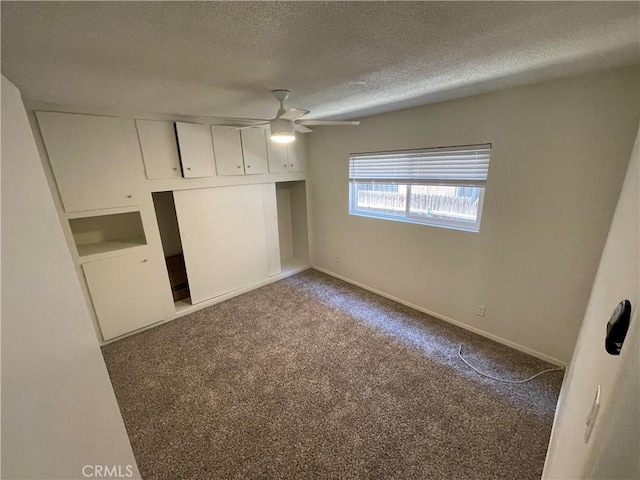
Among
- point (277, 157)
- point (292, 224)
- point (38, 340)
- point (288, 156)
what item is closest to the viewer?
point (38, 340)

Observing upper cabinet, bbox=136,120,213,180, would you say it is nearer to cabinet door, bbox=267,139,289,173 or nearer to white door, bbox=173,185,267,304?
white door, bbox=173,185,267,304

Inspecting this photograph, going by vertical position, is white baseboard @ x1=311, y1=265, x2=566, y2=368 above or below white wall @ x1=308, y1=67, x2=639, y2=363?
below

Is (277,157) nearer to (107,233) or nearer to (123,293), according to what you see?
(107,233)

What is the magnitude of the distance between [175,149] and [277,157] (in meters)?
1.31

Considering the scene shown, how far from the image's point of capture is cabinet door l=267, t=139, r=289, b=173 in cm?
357

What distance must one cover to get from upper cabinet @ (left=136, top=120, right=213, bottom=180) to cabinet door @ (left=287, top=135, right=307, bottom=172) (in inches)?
46.1

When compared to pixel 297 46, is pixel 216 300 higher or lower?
lower

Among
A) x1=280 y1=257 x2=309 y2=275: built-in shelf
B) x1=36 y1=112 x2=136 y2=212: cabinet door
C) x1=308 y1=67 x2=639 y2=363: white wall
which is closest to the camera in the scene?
x1=308 y1=67 x2=639 y2=363: white wall

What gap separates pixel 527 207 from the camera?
7.00 ft

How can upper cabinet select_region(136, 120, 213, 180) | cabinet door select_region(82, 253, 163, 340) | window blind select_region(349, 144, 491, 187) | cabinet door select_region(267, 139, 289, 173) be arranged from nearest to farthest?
window blind select_region(349, 144, 491, 187) < cabinet door select_region(82, 253, 163, 340) < upper cabinet select_region(136, 120, 213, 180) < cabinet door select_region(267, 139, 289, 173)

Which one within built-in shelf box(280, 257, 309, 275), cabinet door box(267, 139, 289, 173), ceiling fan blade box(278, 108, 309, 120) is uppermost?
ceiling fan blade box(278, 108, 309, 120)

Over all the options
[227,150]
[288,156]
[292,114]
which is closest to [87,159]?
[227,150]

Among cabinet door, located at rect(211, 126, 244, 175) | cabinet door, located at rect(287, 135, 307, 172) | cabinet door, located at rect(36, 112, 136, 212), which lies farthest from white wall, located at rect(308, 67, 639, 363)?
cabinet door, located at rect(36, 112, 136, 212)

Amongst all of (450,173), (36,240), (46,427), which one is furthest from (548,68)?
(46,427)
